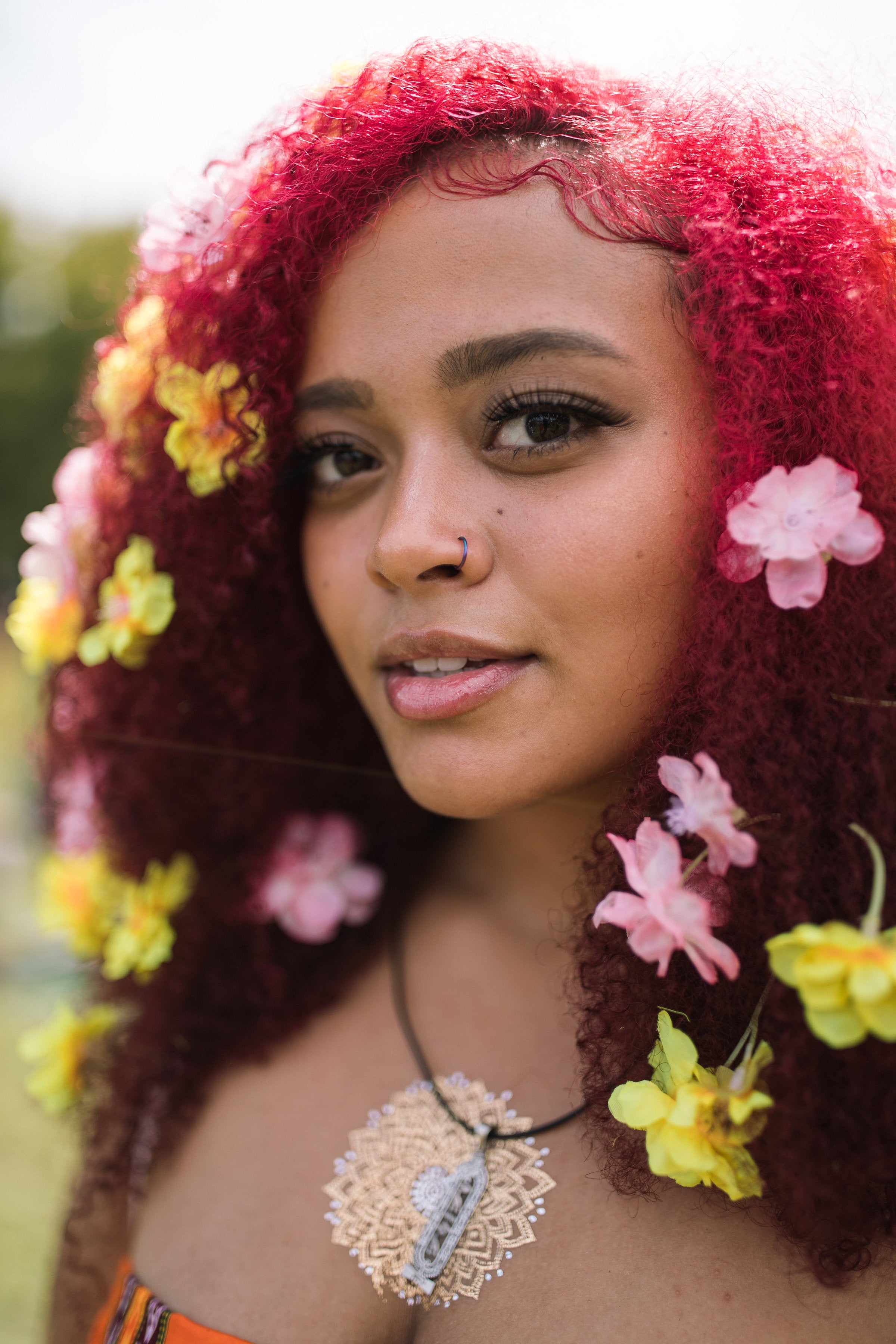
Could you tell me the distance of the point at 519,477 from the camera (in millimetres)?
1436

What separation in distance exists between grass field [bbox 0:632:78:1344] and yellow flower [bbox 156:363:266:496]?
1059mm

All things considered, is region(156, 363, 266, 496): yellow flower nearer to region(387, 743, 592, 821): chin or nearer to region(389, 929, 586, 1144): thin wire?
region(387, 743, 592, 821): chin

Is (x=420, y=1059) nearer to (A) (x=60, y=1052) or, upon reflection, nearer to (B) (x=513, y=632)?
(B) (x=513, y=632)

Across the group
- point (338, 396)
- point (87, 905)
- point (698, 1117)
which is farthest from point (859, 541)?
point (87, 905)

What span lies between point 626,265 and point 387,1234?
1.46 m

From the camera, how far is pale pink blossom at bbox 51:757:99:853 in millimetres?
2266

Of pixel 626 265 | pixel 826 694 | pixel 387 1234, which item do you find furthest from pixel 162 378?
pixel 387 1234

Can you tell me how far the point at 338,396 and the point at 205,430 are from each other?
36cm

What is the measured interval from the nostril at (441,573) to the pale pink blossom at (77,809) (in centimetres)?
113

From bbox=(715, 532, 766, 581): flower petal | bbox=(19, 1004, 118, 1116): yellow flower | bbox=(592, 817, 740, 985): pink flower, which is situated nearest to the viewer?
bbox=(592, 817, 740, 985): pink flower

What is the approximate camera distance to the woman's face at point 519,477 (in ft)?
4.49

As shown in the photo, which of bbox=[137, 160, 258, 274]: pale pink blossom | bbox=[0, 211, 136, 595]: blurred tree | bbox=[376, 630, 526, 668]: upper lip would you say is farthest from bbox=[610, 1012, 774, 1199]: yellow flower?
bbox=[0, 211, 136, 595]: blurred tree

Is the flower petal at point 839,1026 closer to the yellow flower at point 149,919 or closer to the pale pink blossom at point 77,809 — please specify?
the yellow flower at point 149,919

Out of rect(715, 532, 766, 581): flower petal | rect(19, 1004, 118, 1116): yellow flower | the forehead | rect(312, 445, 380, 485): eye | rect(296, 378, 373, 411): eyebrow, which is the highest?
the forehead
